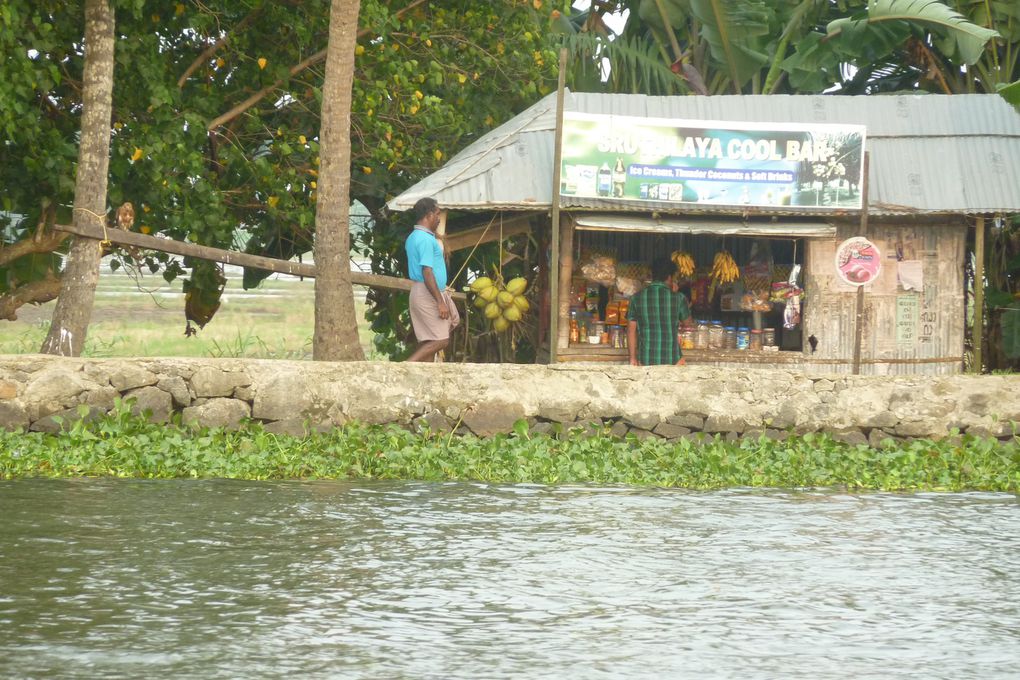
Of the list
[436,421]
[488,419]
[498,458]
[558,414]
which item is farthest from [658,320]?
[498,458]

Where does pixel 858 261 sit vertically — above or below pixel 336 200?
below

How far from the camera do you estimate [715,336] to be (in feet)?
55.4

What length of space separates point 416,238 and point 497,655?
7.75m

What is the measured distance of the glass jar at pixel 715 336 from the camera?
16891 mm

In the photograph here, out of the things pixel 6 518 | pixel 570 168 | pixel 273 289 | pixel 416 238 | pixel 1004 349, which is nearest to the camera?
pixel 6 518

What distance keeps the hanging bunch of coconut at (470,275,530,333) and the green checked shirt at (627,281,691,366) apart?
132 cm

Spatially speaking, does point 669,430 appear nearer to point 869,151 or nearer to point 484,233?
point 484,233

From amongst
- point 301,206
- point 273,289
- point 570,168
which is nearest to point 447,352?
point 301,206

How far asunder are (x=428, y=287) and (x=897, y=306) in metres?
6.31

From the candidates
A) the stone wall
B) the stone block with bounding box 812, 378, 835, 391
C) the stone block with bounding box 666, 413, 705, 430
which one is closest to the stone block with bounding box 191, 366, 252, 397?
the stone wall

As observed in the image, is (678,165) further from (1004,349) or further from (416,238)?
(1004,349)

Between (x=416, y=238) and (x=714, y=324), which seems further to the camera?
(x=714, y=324)

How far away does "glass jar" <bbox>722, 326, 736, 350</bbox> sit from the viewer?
16984mm

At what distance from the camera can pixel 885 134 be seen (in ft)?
55.8
